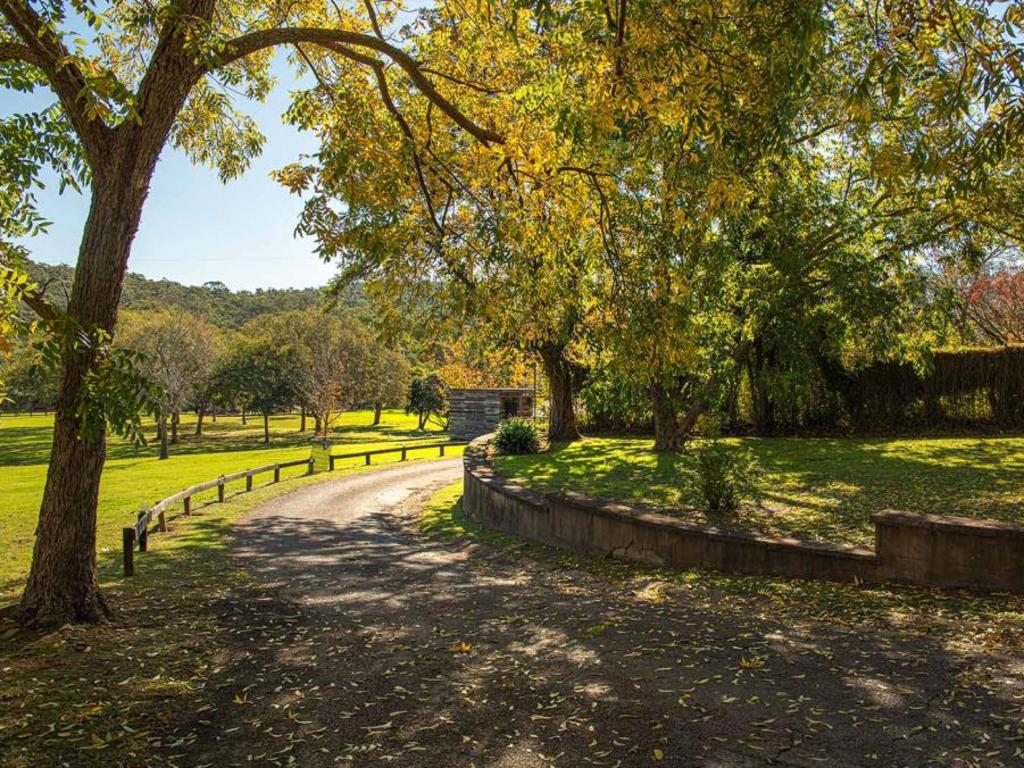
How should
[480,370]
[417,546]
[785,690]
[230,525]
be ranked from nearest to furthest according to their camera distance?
1. [785,690]
2. [417,546]
3. [230,525]
4. [480,370]

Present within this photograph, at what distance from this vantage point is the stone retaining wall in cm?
643

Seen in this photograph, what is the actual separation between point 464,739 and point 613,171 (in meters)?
6.75

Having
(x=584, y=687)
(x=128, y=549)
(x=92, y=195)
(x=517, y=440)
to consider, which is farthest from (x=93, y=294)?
(x=517, y=440)

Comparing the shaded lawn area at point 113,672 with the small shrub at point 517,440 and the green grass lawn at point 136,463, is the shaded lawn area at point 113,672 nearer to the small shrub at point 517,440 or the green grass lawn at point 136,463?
the green grass lawn at point 136,463

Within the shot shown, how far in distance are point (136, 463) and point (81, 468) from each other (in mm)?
30258

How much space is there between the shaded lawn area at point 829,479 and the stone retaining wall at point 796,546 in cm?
91

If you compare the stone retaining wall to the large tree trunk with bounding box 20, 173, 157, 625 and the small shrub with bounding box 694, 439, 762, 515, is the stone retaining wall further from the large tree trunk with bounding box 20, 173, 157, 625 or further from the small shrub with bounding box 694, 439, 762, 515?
the large tree trunk with bounding box 20, 173, 157, 625

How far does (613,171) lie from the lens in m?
8.64

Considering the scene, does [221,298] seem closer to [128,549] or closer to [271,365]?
[271,365]

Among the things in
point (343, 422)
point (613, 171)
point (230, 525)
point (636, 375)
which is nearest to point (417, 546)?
point (230, 525)

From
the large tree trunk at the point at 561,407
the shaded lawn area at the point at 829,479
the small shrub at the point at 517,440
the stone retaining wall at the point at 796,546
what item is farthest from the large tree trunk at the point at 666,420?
the stone retaining wall at the point at 796,546

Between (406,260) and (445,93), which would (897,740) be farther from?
(445,93)

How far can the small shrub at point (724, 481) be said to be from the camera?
33.2 feet

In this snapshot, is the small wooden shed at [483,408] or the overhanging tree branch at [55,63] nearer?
the overhanging tree branch at [55,63]
